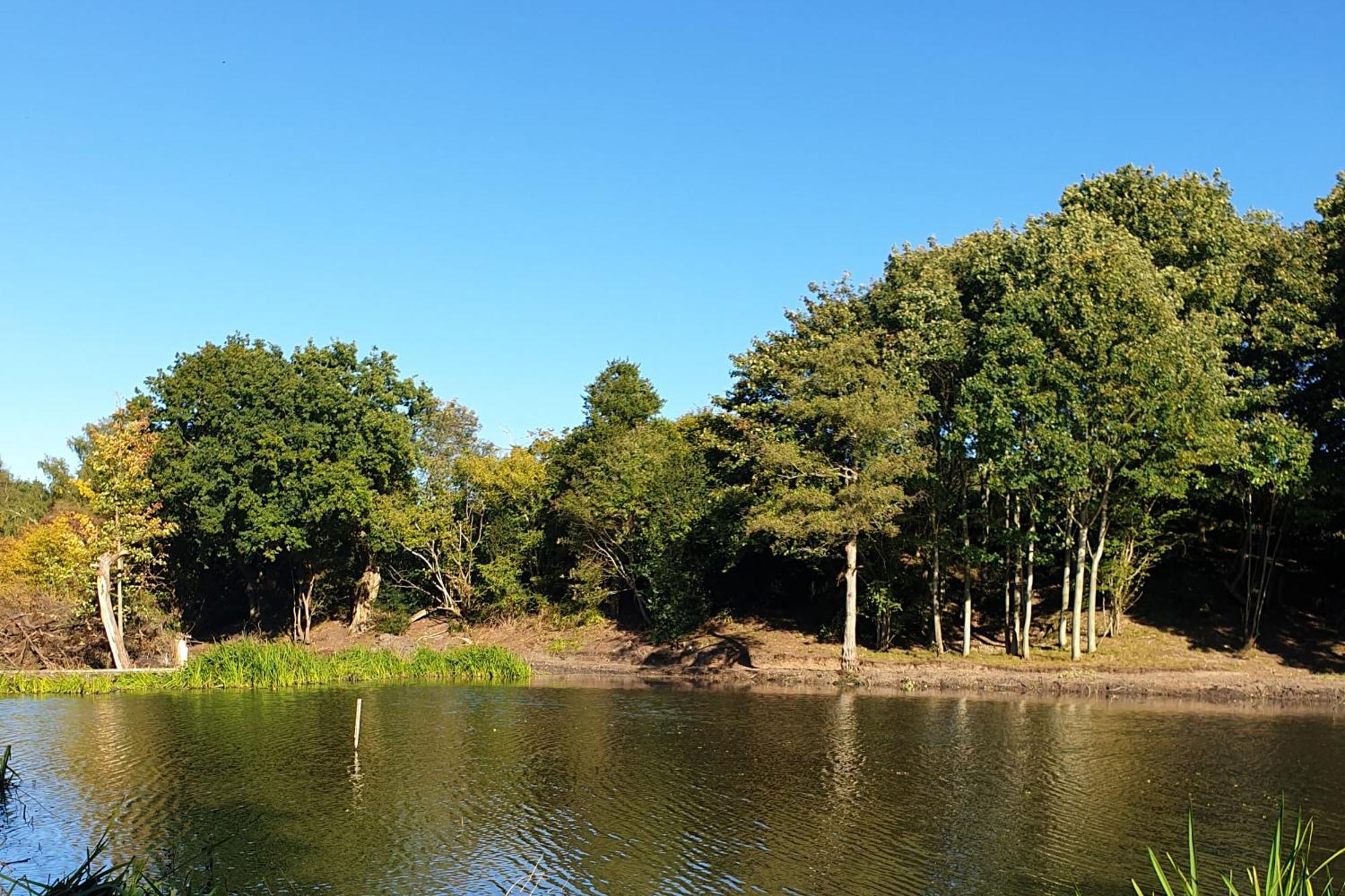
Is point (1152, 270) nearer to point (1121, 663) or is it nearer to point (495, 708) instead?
point (1121, 663)

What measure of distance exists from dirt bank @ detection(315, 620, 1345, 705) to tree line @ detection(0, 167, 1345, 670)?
134 cm

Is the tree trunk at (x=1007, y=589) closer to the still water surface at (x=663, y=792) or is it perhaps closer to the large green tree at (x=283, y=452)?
the still water surface at (x=663, y=792)

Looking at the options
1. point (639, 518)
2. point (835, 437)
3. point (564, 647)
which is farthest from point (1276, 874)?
point (564, 647)

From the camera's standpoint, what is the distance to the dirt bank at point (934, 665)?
37344mm

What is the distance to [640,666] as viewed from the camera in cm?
4769

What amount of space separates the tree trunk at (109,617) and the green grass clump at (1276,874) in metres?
38.4

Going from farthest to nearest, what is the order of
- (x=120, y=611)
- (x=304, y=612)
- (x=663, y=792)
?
(x=304, y=612), (x=120, y=611), (x=663, y=792)

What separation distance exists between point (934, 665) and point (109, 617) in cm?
3222

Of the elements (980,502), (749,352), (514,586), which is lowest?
(514,586)

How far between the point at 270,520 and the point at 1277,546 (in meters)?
42.2

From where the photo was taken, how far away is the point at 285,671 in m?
40.5

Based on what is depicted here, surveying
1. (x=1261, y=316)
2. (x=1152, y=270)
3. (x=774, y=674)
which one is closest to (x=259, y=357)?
(x=774, y=674)

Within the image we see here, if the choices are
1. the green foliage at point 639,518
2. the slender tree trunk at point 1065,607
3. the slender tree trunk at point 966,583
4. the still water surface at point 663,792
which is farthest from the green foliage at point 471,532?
the slender tree trunk at point 1065,607

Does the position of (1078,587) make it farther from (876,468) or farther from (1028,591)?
(876,468)
